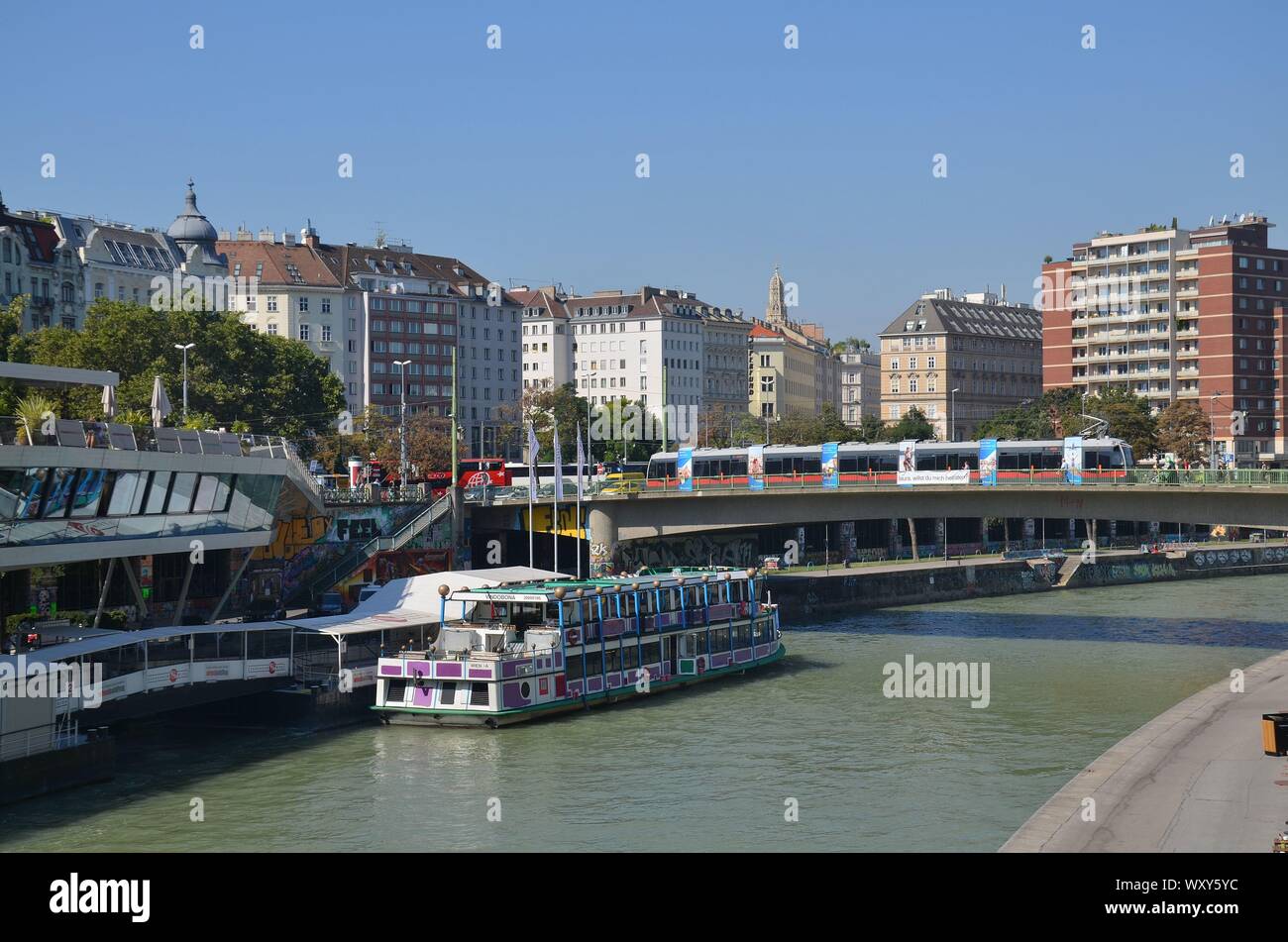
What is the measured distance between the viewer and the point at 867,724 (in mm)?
47906

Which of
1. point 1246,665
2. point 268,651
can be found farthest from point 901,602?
point 268,651

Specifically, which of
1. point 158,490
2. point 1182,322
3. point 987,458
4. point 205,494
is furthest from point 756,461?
point 1182,322

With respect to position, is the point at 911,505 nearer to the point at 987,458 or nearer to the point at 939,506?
the point at 939,506

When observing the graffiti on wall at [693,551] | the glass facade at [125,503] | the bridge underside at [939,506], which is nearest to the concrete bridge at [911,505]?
the bridge underside at [939,506]

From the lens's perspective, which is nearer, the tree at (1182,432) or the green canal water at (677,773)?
the green canal water at (677,773)

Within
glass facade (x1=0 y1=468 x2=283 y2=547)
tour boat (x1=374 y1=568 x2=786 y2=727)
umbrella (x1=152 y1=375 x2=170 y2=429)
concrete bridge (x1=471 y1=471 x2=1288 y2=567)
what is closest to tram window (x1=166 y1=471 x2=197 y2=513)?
glass facade (x1=0 y1=468 x2=283 y2=547)

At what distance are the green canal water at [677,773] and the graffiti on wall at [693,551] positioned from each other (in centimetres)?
3374

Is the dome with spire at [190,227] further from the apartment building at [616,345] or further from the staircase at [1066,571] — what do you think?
the staircase at [1066,571]

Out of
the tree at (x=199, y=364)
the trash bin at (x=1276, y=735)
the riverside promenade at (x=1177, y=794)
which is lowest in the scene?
the riverside promenade at (x=1177, y=794)

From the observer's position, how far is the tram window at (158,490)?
5100 cm
